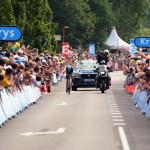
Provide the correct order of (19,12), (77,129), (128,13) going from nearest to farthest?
1. (77,129)
2. (19,12)
3. (128,13)

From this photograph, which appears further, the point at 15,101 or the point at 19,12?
the point at 19,12

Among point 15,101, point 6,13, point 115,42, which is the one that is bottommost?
point 15,101

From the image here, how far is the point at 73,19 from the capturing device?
107500mm

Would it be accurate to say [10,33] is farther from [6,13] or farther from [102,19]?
[102,19]

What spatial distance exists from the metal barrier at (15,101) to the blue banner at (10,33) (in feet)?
6.19

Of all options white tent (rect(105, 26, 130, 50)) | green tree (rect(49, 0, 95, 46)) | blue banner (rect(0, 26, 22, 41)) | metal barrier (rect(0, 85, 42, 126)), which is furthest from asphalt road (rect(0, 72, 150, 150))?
white tent (rect(105, 26, 130, 50))

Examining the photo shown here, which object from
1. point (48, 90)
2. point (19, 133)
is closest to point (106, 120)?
point (19, 133)

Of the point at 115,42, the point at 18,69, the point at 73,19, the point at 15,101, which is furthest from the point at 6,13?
the point at 115,42

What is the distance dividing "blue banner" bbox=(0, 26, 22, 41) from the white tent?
7895 cm

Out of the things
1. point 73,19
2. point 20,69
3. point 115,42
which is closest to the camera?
point 20,69

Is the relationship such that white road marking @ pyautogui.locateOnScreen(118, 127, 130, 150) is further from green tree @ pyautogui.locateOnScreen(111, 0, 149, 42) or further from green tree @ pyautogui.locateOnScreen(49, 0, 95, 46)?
green tree @ pyautogui.locateOnScreen(111, 0, 149, 42)

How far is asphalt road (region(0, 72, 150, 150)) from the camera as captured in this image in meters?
16.5

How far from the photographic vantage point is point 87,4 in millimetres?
117688

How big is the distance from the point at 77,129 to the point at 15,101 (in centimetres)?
708
